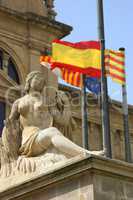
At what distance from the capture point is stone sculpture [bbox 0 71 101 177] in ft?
43.7

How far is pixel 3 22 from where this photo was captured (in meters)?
37.8

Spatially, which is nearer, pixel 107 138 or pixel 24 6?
pixel 107 138

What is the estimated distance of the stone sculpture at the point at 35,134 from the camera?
13.3 meters

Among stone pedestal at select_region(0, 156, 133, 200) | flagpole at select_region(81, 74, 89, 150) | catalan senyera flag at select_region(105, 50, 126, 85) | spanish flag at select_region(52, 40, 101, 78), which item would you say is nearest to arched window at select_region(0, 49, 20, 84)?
spanish flag at select_region(52, 40, 101, 78)

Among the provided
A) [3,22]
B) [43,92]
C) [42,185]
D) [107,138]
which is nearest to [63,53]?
[107,138]

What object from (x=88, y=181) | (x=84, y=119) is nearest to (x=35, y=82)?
(x=88, y=181)

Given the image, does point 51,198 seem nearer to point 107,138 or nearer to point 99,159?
point 99,159

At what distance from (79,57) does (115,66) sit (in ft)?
3.65

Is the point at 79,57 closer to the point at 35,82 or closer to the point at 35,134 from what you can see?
the point at 35,82

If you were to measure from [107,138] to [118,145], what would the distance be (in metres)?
27.3

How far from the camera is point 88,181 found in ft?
39.6

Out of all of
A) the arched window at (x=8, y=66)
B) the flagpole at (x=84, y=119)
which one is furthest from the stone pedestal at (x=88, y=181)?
the arched window at (x=8, y=66)

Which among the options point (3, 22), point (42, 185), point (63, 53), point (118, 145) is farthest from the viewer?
point (118, 145)

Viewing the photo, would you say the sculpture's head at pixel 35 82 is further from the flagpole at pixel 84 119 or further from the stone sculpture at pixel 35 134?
the flagpole at pixel 84 119
